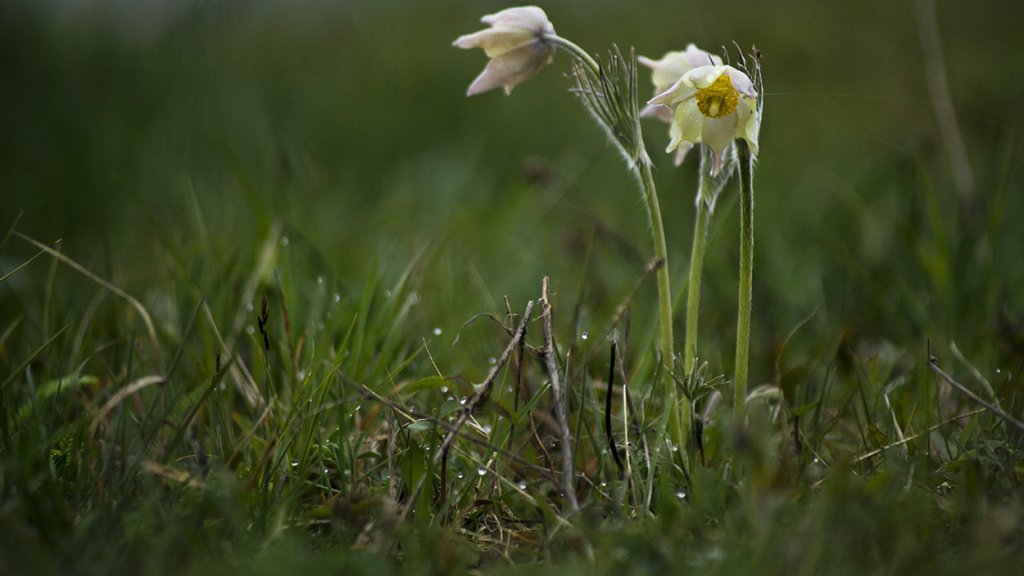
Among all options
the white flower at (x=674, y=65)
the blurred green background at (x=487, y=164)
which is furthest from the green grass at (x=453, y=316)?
the white flower at (x=674, y=65)

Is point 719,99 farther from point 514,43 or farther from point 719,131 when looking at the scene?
point 514,43

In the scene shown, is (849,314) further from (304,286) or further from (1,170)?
(1,170)

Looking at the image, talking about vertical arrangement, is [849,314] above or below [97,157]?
below

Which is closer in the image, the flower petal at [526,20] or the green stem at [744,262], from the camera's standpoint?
the green stem at [744,262]

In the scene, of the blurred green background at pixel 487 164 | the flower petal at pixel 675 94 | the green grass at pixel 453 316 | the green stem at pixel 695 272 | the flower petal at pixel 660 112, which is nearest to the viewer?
the green grass at pixel 453 316

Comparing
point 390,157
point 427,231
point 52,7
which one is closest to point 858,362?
point 427,231

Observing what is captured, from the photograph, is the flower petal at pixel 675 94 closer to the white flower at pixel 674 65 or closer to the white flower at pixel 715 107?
the white flower at pixel 715 107
